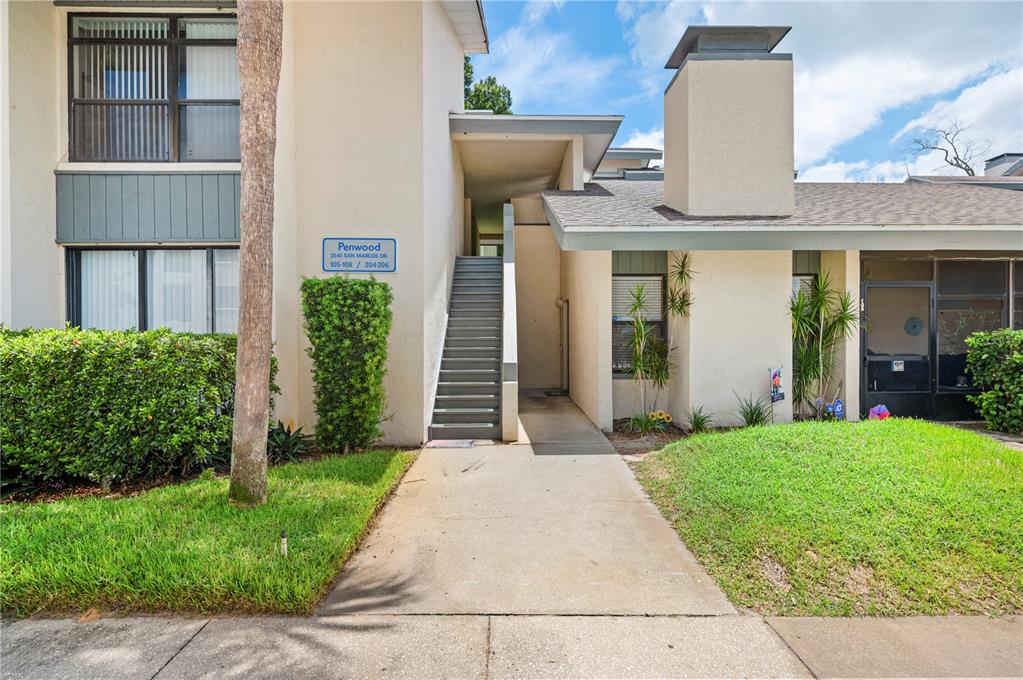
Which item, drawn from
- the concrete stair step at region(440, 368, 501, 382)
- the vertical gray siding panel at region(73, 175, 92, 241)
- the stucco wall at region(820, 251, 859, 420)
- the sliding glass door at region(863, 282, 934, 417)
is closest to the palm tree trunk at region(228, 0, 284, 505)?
the concrete stair step at region(440, 368, 501, 382)

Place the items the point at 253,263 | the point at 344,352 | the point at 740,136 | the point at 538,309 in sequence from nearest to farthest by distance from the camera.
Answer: the point at 253,263, the point at 344,352, the point at 740,136, the point at 538,309

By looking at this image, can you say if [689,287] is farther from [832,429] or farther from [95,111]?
[95,111]

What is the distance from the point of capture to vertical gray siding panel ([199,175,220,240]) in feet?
24.4

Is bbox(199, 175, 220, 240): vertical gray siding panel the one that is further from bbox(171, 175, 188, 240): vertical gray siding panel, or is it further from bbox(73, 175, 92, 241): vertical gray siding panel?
bbox(73, 175, 92, 241): vertical gray siding panel

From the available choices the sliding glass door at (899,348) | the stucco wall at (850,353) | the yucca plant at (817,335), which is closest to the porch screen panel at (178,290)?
the yucca plant at (817,335)

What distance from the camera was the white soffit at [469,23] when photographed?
9914 millimetres

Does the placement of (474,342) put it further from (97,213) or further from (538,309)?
(97,213)

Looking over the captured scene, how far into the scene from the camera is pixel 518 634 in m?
3.04

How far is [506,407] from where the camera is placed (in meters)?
7.58

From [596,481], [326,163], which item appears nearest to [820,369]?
[596,481]

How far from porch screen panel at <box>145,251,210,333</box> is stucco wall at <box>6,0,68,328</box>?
1201 millimetres

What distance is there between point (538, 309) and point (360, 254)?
624 cm

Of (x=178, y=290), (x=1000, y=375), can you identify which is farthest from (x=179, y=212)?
(x=1000, y=375)

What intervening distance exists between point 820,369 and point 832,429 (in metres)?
2.52
